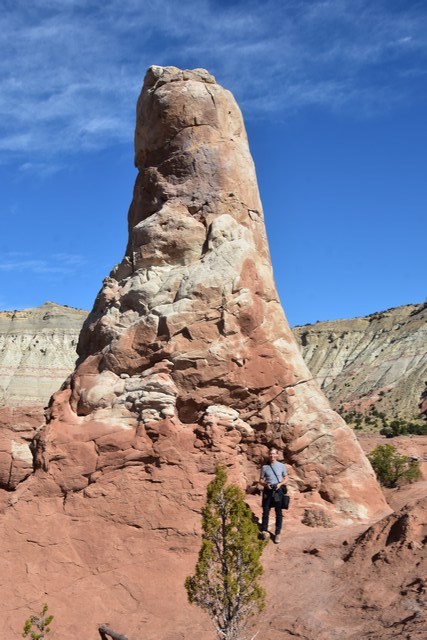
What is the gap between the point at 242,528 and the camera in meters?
7.70

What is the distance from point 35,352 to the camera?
66062 mm

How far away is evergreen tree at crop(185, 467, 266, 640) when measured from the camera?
295 inches

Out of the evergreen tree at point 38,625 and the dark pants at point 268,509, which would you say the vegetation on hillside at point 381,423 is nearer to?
the dark pants at point 268,509

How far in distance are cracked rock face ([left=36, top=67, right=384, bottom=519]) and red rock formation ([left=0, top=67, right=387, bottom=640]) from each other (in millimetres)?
25

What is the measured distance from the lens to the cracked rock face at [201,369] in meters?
11.3

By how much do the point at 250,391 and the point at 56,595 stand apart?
4.55 meters

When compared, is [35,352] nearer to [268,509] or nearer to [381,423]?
[381,423]

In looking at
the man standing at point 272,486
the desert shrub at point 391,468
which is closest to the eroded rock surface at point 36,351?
the desert shrub at point 391,468

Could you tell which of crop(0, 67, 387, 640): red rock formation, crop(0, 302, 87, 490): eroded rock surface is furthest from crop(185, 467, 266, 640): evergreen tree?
crop(0, 302, 87, 490): eroded rock surface

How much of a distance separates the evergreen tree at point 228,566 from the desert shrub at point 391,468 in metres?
7.81

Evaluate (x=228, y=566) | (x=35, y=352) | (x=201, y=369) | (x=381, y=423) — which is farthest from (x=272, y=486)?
(x=35, y=352)

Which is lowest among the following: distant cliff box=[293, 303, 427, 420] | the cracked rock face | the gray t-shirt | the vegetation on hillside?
the gray t-shirt

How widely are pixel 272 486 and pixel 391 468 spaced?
5.42 meters

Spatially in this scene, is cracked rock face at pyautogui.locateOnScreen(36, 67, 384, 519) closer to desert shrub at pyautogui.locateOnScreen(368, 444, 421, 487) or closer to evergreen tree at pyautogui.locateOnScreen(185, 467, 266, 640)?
desert shrub at pyautogui.locateOnScreen(368, 444, 421, 487)
